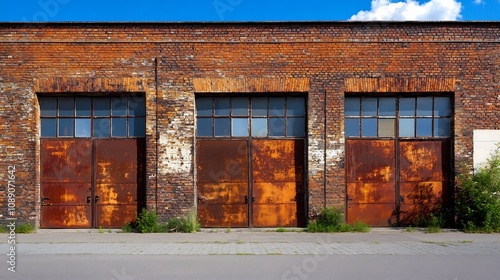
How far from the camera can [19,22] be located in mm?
13539

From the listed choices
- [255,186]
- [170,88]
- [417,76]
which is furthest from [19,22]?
[417,76]

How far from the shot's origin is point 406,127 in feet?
46.0

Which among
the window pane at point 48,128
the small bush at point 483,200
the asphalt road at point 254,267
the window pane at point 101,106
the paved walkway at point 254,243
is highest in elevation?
the window pane at point 101,106

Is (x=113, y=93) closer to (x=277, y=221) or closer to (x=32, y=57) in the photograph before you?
(x=32, y=57)

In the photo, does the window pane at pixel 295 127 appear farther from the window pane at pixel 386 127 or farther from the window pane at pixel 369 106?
the window pane at pixel 386 127

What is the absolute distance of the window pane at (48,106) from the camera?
1386 centimetres

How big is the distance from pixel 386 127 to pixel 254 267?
702 cm

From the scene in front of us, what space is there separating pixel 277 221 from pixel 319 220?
1.14m

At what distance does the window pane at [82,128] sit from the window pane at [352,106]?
22.8 feet

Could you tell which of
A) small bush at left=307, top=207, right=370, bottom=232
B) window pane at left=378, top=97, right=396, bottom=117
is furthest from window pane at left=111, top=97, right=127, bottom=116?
window pane at left=378, top=97, right=396, bottom=117

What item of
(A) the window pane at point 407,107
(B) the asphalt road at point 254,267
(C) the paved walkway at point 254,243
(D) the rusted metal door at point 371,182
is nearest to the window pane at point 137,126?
(C) the paved walkway at point 254,243

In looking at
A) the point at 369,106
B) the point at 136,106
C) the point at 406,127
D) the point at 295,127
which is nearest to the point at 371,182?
the point at 406,127

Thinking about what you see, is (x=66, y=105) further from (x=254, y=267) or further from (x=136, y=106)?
(x=254, y=267)

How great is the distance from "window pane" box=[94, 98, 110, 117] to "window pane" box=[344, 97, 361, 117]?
6.41 meters
